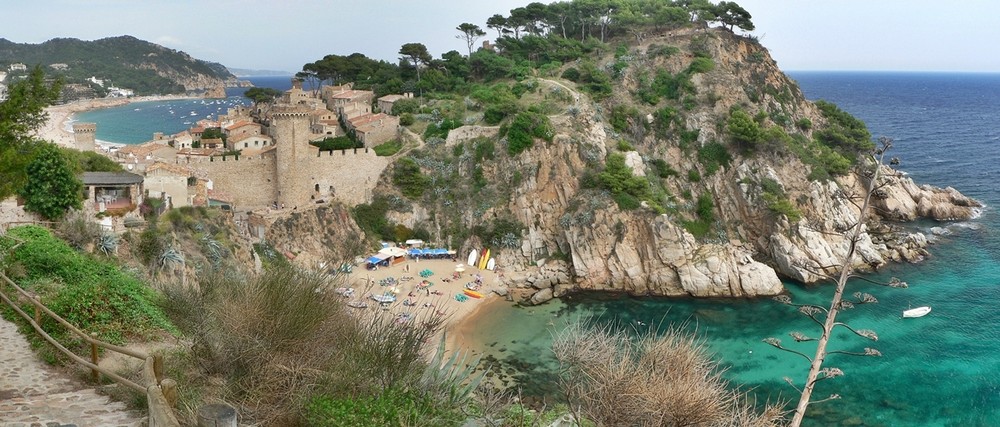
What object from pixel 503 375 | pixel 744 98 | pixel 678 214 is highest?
pixel 744 98

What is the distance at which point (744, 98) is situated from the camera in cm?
4012

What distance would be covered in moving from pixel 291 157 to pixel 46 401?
2478cm

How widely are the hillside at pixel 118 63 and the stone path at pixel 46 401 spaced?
422 feet

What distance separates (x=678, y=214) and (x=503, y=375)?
16360 millimetres

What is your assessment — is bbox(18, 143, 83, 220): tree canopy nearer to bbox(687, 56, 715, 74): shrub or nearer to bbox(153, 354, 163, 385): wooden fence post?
bbox(153, 354, 163, 385): wooden fence post

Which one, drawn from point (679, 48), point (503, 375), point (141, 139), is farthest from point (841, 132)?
point (141, 139)

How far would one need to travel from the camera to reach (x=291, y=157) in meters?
30.7

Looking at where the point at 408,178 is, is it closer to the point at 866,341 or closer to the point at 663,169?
the point at 663,169

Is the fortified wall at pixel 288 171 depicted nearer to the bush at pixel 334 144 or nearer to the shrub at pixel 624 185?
the bush at pixel 334 144

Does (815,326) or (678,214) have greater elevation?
(678,214)

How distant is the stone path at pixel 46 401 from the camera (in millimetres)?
6539

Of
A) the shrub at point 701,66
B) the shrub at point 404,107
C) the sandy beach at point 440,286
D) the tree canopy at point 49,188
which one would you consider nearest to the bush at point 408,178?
the sandy beach at point 440,286

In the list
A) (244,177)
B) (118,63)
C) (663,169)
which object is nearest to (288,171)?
(244,177)

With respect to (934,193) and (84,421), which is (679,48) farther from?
(84,421)
